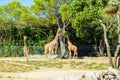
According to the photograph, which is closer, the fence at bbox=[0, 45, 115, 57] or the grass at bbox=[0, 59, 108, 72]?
A: the grass at bbox=[0, 59, 108, 72]

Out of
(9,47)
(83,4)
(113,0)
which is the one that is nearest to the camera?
(113,0)

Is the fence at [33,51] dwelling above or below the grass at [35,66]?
above

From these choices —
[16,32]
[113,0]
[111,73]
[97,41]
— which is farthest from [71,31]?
[111,73]

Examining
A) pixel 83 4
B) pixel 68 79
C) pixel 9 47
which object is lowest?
pixel 68 79

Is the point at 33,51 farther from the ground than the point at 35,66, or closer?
farther from the ground

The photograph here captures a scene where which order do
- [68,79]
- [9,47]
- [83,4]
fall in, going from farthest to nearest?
[9,47] → [83,4] → [68,79]

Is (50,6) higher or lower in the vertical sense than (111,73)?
higher

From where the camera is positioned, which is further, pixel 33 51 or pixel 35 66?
pixel 33 51

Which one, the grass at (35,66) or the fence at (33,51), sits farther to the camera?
the fence at (33,51)

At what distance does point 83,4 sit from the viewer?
3228 cm

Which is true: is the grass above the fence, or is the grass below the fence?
below

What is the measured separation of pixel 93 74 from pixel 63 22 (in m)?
29.5

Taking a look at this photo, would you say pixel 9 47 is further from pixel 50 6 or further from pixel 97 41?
pixel 97 41

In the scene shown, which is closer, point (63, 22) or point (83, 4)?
point (83, 4)
